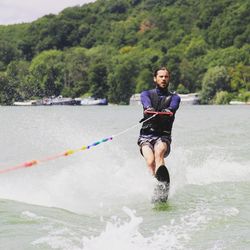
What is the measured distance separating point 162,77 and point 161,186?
1.59m

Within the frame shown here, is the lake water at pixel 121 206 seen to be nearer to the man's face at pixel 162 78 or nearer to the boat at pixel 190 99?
the man's face at pixel 162 78

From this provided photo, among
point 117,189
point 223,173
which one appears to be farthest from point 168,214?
point 223,173

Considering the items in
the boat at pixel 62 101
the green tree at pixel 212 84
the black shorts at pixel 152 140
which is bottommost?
the boat at pixel 62 101

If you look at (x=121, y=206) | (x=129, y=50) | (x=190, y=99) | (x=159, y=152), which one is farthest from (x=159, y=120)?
(x=129, y=50)

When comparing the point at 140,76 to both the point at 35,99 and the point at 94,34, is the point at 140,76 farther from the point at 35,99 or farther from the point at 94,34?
the point at 94,34

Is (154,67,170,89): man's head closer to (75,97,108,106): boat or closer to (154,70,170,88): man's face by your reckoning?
(154,70,170,88): man's face

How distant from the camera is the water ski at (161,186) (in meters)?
9.16

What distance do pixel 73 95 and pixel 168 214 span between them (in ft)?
428

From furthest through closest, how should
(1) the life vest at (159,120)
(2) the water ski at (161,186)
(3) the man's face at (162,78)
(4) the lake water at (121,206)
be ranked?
(1) the life vest at (159,120), (3) the man's face at (162,78), (2) the water ski at (161,186), (4) the lake water at (121,206)

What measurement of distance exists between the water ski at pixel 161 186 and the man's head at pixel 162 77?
124 cm

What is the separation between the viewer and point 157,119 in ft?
30.9

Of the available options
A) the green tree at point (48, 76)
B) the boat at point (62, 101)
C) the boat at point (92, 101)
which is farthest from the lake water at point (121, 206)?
the green tree at point (48, 76)

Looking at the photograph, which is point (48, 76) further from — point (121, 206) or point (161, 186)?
point (121, 206)

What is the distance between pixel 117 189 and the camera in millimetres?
10672
